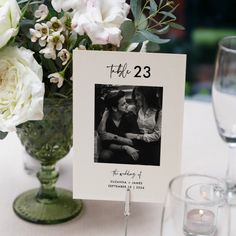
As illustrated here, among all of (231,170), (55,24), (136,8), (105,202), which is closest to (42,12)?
(55,24)

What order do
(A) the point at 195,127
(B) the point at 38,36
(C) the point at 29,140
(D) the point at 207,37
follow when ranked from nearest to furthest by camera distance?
(B) the point at 38,36, (C) the point at 29,140, (A) the point at 195,127, (D) the point at 207,37

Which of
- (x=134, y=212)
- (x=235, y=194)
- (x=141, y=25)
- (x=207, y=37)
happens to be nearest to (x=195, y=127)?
(x=235, y=194)

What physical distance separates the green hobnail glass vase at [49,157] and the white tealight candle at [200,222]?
221mm

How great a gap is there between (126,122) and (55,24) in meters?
0.16

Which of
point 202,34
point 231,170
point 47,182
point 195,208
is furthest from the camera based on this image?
point 202,34

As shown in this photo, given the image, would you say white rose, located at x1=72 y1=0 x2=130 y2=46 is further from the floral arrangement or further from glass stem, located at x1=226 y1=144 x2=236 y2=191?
glass stem, located at x1=226 y1=144 x2=236 y2=191

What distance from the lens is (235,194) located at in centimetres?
105

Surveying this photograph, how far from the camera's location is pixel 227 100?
1.05m

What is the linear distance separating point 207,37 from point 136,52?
74.7 inches

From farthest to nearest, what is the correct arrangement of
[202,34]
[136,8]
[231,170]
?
[202,34], [231,170], [136,8]

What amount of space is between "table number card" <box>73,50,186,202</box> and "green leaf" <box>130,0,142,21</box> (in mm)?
67

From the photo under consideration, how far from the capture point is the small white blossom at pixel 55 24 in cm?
81

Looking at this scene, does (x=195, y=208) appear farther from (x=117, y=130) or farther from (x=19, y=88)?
(x=19, y=88)

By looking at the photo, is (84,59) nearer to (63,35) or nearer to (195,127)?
(63,35)
